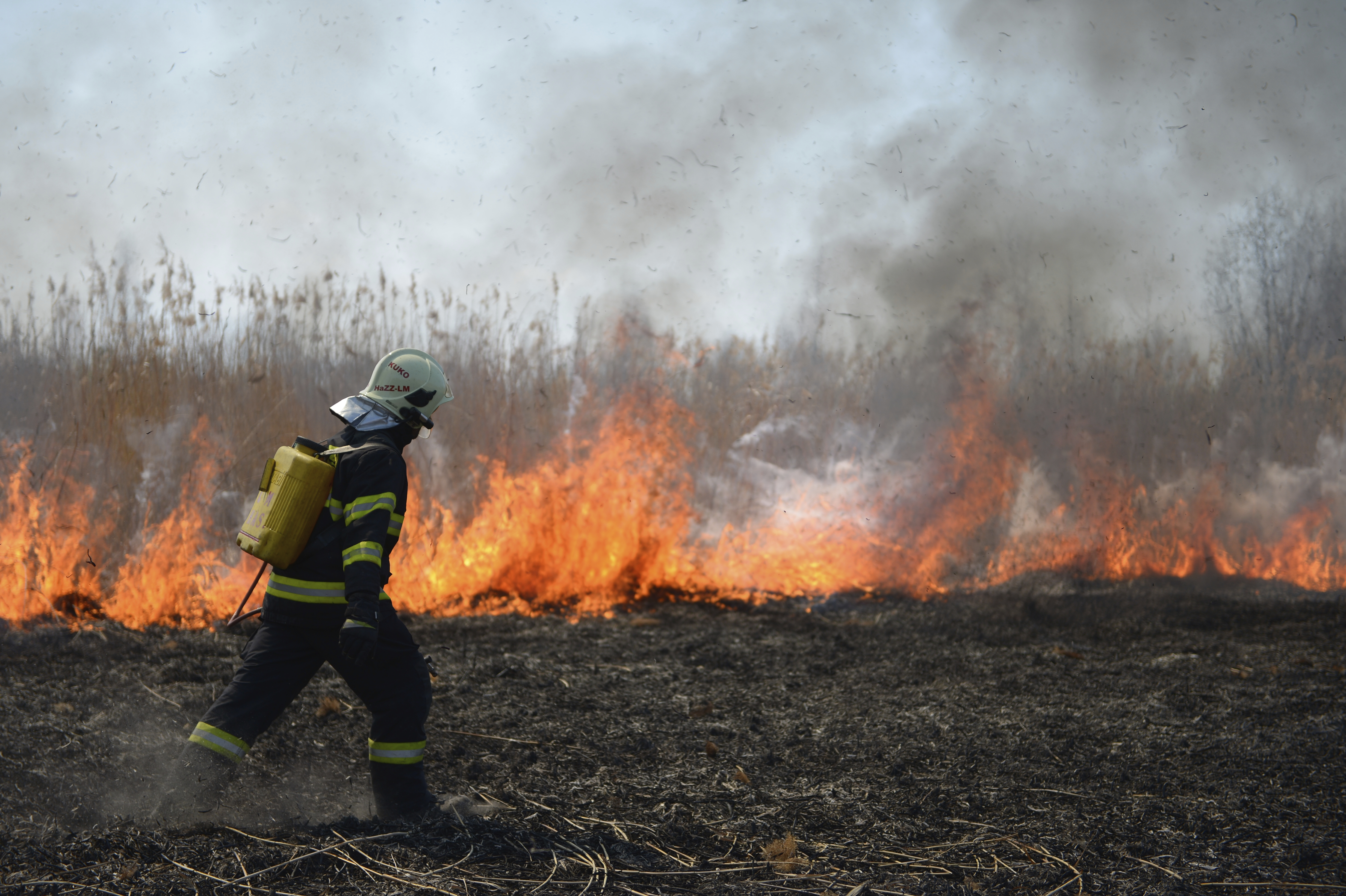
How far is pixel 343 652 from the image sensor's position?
3.12 metres

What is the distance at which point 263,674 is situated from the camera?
11.0 ft

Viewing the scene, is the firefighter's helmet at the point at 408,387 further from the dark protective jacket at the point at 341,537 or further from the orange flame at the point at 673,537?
the orange flame at the point at 673,537

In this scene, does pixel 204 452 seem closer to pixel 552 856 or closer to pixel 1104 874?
pixel 552 856

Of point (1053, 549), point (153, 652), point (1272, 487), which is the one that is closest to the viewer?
point (153, 652)

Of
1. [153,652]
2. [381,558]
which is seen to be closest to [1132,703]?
[381,558]

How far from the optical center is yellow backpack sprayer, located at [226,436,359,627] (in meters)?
3.34

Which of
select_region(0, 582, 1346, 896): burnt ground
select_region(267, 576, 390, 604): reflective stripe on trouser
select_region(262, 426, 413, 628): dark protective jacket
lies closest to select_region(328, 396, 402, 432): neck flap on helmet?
select_region(262, 426, 413, 628): dark protective jacket

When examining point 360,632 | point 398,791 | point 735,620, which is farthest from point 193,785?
point 735,620

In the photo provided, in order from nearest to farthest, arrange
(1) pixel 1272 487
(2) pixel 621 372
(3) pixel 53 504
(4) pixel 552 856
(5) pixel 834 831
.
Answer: (4) pixel 552 856
(5) pixel 834 831
(3) pixel 53 504
(2) pixel 621 372
(1) pixel 1272 487

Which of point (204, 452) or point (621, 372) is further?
point (621, 372)

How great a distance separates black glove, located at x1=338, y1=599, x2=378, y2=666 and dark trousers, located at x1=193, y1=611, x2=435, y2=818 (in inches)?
8.4

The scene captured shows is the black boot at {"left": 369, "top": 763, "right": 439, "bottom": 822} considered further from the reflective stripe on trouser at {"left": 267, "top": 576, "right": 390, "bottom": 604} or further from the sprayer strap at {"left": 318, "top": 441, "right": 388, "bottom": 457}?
the sprayer strap at {"left": 318, "top": 441, "right": 388, "bottom": 457}

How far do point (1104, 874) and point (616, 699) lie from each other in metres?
3.31

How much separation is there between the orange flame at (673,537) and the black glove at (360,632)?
527 centimetres
